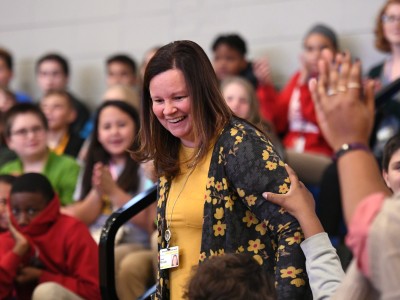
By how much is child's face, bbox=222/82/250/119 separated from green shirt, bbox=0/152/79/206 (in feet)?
3.47

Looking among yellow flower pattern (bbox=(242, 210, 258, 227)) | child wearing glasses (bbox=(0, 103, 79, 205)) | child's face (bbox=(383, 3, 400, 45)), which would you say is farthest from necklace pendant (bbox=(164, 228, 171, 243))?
child's face (bbox=(383, 3, 400, 45))

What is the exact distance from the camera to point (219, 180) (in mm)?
2672

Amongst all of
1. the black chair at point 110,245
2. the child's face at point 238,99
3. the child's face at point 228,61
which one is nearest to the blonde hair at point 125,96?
the child's face at point 228,61

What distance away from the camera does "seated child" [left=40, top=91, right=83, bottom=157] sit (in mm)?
6238

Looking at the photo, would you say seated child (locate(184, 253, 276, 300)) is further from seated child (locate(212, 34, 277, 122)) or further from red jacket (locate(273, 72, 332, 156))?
seated child (locate(212, 34, 277, 122))

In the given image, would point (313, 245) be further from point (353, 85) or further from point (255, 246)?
point (353, 85)

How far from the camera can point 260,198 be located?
102 inches

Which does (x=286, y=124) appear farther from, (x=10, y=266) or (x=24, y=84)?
(x=24, y=84)

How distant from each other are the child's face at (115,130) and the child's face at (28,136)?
41 centimetres

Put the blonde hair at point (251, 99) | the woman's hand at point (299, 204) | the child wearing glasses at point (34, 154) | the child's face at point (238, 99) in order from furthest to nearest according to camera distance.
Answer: the child wearing glasses at point (34, 154), the child's face at point (238, 99), the blonde hair at point (251, 99), the woman's hand at point (299, 204)

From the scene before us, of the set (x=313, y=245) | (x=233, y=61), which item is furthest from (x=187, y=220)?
(x=233, y=61)

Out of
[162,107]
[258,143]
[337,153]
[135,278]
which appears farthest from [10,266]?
[337,153]

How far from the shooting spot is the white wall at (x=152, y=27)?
6129mm

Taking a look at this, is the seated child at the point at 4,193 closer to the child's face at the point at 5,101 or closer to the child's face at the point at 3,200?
the child's face at the point at 3,200
